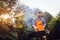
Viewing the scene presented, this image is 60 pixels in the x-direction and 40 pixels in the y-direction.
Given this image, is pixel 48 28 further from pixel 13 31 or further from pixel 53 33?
pixel 13 31

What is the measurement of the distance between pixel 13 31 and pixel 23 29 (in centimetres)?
11

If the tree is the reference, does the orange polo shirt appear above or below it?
below

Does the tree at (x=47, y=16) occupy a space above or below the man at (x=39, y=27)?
above

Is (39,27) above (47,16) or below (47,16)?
below

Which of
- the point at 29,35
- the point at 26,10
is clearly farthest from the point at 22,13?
the point at 29,35

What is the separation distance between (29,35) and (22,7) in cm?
31

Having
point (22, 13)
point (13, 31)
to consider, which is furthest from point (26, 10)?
point (13, 31)

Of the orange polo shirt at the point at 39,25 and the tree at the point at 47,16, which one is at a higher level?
the tree at the point at 47,16

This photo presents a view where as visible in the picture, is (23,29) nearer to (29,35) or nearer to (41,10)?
(29,35)

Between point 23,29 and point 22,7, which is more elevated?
point 22,7

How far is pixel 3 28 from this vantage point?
3242 mm

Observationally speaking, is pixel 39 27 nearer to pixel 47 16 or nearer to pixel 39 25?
pixel 39 25

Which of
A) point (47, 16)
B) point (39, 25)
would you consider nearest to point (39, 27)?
point (39, 25)

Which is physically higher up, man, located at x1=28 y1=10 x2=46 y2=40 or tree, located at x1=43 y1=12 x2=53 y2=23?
tree, located at x1=43 y1=12 x2=53 y2=23
